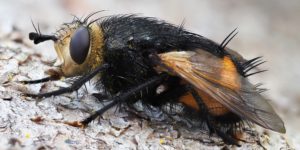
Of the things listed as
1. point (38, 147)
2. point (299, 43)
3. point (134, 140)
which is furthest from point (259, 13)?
point (38, 147)

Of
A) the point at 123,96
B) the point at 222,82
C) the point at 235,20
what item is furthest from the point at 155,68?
the point at 235,20

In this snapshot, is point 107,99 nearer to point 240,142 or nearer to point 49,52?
point 240,142

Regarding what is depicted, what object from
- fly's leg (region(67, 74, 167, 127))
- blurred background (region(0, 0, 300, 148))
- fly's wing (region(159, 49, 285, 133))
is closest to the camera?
fly's wing (region(159, 49, 285, 133))

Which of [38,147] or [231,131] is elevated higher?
[231,131]

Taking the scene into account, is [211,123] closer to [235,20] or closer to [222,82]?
[222,82]

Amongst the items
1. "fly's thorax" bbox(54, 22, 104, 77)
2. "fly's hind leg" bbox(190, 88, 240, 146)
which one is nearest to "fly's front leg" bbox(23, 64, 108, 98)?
"fly's thorax" bbox(54, 22, 104, 77)

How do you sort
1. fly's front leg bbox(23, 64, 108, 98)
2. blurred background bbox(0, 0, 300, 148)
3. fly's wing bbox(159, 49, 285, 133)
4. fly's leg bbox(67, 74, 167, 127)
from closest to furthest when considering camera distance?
fly's wing bbox(159, 49, 285, 133)
fly's leg bbox(67, 74, 167, 127)
fly's front leg bbox(23, 64, 108, 98)
blurred background bbox(0, 0, 300, 148)

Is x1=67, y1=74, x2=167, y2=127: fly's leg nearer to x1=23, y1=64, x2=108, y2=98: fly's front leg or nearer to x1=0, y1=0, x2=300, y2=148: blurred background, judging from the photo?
x1=23, y1=64, x2=108, y2=98: fly's front leg
